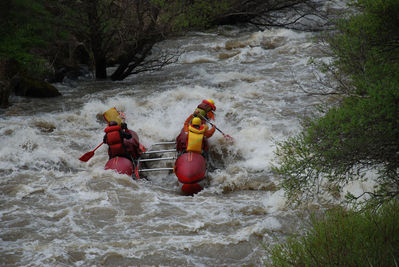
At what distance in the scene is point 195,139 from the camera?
20.2 feet

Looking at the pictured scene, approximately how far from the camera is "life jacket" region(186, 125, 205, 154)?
20.1ft

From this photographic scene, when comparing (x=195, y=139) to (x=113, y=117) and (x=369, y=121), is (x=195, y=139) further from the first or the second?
(x=369, y=121)

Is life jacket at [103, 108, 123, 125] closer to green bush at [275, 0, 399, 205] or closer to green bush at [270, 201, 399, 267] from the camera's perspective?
green bush at [275, 0, 399, 205]

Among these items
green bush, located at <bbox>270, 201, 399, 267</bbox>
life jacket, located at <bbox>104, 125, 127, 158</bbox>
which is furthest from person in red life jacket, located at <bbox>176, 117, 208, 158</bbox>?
green bush, located at <bbox>270, 201, 399, 267</bbox>

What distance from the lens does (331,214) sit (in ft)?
11.1

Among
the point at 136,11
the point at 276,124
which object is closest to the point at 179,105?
the point at 276,124

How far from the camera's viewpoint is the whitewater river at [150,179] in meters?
4.20

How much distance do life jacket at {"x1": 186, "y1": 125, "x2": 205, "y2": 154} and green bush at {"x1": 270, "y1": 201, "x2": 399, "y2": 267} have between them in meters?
3.15

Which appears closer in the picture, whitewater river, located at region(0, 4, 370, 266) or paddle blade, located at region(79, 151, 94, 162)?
whitewater river, located at region(0, 4, 370, 266)

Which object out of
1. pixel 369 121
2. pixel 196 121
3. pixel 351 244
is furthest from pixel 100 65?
pixel 351 244

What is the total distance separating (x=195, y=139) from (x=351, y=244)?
3.53 meters

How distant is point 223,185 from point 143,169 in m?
1.32

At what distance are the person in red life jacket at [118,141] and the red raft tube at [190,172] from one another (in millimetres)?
918

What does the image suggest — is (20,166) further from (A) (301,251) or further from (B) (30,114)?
(A) (301,251)
